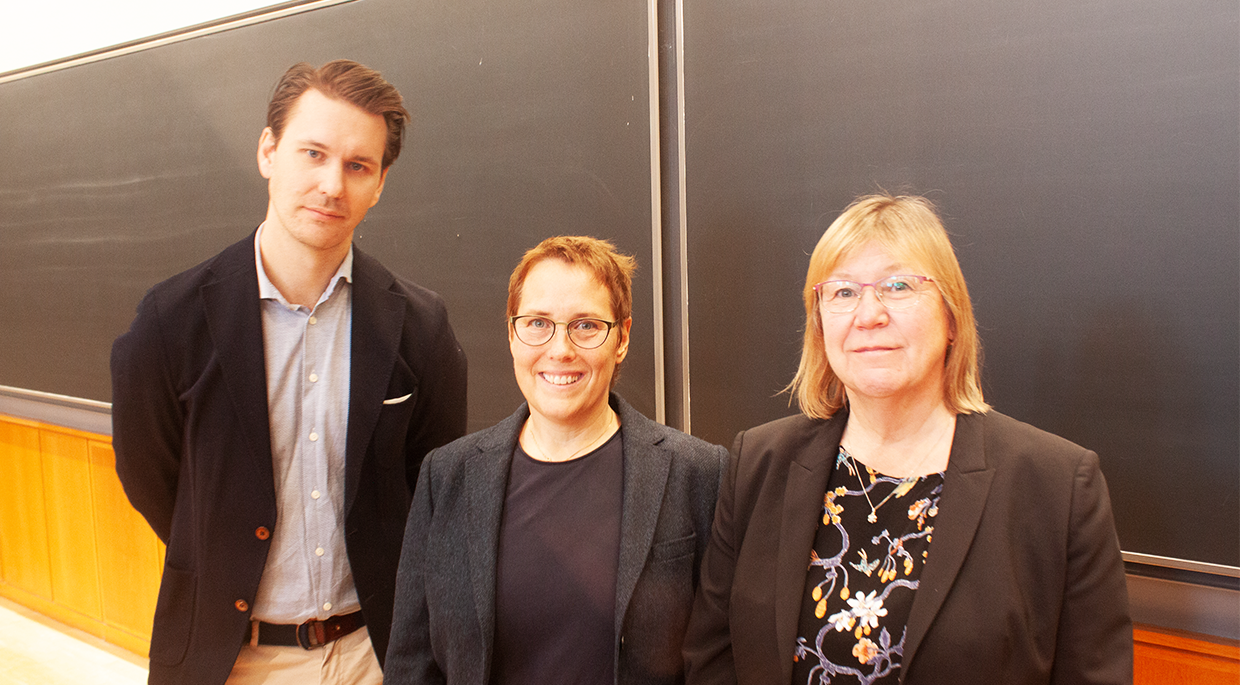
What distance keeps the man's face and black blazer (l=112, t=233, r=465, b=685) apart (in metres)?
0.10

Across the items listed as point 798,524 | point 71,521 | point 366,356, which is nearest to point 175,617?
point 366,356

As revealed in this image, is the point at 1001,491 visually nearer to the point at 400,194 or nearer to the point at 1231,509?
the point at 1231,509

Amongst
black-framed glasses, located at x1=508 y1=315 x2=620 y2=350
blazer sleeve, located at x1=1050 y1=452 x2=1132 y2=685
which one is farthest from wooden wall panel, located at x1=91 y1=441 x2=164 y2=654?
blazer sleeve, located at x1=1050 y1=452 x2=1132 y2=685

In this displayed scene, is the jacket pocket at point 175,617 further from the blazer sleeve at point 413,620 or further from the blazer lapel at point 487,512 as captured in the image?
the blazer lapel at point 487,512

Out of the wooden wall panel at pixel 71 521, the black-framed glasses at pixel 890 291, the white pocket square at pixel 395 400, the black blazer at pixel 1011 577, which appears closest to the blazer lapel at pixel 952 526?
the black blazer at pixel 1011 577

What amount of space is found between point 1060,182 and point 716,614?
1069mm

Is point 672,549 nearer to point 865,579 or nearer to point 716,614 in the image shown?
point 716,614

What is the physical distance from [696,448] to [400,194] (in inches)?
52.5

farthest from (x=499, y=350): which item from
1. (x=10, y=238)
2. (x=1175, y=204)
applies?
(x=10, y=238)

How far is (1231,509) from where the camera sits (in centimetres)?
144

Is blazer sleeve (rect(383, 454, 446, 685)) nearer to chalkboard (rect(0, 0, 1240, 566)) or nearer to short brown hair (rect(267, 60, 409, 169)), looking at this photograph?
chalkboard (rect(0, 0, 1240, 566))

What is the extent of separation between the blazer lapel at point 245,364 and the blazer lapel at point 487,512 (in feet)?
1.87

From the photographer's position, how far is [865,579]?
48.3 inches

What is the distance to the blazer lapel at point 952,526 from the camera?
3.73 ft
